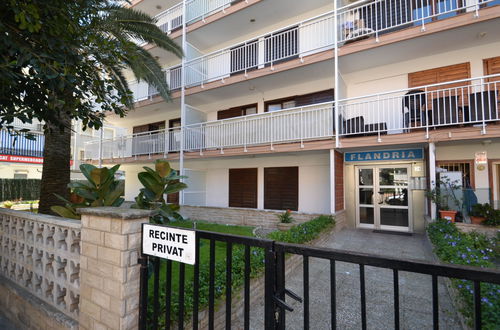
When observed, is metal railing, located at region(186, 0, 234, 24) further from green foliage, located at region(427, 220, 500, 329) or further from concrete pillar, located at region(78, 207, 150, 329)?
green foliage, located at region(427, 220, 500, 329)

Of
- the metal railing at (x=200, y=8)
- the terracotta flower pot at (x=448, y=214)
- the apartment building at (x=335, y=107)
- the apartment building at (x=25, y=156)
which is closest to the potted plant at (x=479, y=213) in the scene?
the apartment building at (x=335, y=107)

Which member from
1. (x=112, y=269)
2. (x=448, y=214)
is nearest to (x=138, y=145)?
(x=112, y=269)

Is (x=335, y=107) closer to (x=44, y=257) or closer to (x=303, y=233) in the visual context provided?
(x=303, y=233)

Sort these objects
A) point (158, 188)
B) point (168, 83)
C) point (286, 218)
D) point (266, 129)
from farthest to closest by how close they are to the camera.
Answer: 1. point (168, 83)
2. point (266, 129)
3. point (286, 218)
4. point (158, 188)

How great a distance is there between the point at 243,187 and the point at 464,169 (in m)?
8.10

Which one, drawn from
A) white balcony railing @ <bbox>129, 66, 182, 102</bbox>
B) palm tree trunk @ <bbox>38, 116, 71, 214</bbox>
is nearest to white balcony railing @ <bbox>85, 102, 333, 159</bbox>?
white balcony railing @ <bbox>129, 66, 182, 102</bbox>

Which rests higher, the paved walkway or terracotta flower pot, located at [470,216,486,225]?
terracotta flower pot, located at [470,216,486,225]

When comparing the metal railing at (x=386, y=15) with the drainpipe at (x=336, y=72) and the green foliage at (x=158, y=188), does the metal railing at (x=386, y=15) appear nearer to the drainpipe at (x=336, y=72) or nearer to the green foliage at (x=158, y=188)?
the drainpipe at (x=336, y=72)

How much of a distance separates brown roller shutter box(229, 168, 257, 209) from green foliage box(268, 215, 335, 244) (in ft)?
14.4

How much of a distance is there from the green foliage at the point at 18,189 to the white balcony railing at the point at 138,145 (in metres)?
8.38

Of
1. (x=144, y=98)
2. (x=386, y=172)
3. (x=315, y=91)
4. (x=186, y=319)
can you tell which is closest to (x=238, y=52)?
(x=315, y=91)

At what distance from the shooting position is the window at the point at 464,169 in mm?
7644

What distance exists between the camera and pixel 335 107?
7.96 metres

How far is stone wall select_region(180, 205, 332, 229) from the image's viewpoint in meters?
8.98
